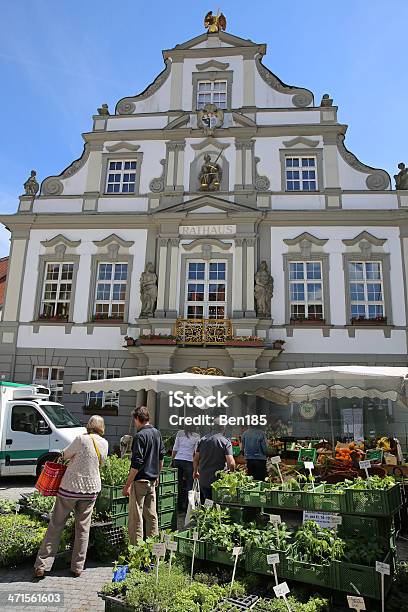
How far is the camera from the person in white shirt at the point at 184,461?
911 centimetres

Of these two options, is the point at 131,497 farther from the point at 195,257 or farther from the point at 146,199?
the point at 146,199

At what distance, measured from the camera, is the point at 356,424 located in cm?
1584

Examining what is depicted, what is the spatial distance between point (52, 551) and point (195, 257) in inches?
500

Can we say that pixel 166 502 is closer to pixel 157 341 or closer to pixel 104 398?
pixel 157 341

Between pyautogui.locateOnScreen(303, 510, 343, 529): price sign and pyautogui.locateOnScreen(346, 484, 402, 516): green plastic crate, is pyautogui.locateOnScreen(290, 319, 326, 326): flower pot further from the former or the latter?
pyautogui.locateOnScreen(303, 510, 343, 529): price sign

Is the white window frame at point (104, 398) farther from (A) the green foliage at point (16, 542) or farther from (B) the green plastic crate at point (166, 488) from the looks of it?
(A) the green foliage at point (16, 542)

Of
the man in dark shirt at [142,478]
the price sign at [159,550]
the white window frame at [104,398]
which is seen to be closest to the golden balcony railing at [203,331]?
the white window frame at [104,398]

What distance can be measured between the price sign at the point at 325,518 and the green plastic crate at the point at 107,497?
261cm

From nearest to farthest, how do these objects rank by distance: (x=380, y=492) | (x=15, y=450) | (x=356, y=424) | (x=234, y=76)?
(x=380, y=492) < (x=15, y=450) < (x=356, y=424) < (x=234, y=76)

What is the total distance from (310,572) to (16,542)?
3.49m

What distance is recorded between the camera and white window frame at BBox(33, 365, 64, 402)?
55.3ft

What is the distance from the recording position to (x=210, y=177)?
18.1m

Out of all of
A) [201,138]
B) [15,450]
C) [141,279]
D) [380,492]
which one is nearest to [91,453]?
[380,492]

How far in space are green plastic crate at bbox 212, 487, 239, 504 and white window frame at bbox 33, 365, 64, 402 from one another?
38.9 feet
